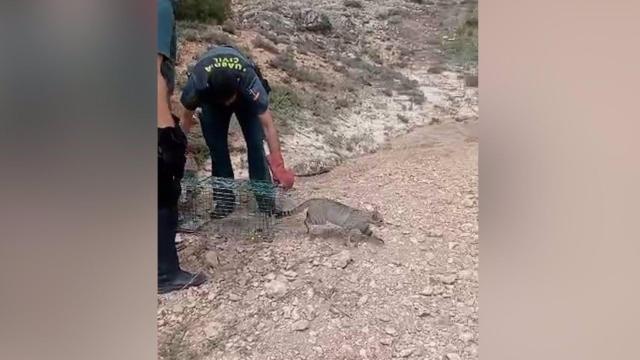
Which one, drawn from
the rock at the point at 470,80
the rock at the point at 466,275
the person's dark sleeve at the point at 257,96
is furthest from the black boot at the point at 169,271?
the rock at the point at 470,80

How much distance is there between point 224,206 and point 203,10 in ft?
2.29

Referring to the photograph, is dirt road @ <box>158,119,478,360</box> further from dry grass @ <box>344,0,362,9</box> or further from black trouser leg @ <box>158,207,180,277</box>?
dry grass @ <box>344,0,362,9</box>

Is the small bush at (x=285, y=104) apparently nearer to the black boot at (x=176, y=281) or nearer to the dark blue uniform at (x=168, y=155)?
the dark blue uniform at (x=168, y=155)

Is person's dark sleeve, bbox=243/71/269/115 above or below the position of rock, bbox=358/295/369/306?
above

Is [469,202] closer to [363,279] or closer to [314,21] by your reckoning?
[363,279]

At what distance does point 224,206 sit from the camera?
2166mm

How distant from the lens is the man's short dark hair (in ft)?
7.16

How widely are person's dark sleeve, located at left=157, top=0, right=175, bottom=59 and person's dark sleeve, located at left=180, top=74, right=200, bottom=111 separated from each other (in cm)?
12

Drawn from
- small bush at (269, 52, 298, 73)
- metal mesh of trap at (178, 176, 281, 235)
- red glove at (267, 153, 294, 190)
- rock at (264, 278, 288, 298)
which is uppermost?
small bush at (269, 52, 298, 73)

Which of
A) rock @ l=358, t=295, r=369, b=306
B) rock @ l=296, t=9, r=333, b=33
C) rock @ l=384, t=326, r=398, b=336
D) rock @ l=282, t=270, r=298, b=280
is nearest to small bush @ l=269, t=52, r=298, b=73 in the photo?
rock @ l=296, t=9, r=333, b=33

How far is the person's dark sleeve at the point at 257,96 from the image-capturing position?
2.18m
